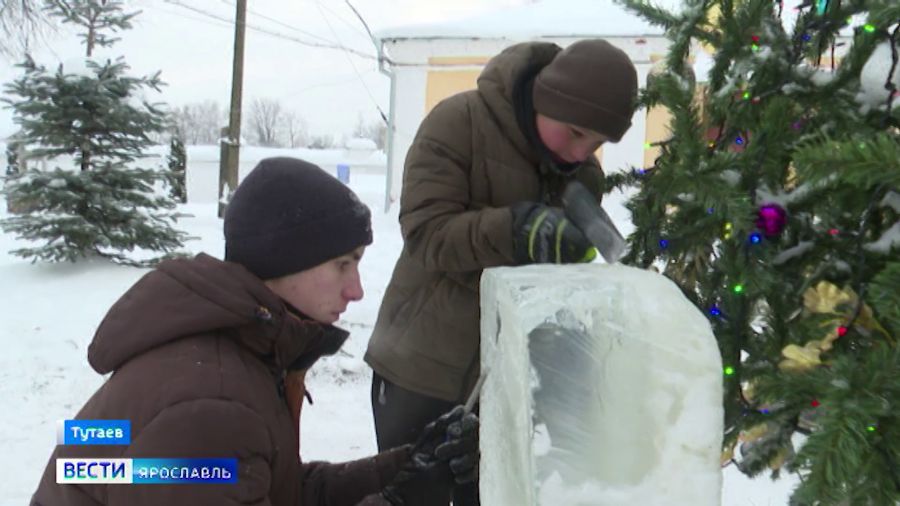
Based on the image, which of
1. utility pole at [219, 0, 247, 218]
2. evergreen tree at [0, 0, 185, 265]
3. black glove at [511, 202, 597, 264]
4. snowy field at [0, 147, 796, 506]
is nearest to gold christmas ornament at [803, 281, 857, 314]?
black glove at [511, 202, 597, 264]

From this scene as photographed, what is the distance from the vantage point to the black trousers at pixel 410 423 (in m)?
2.00

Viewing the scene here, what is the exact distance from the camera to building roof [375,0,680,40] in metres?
11.0

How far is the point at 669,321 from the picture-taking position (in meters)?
0.82

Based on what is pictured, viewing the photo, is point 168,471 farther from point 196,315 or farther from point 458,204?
point 458,204

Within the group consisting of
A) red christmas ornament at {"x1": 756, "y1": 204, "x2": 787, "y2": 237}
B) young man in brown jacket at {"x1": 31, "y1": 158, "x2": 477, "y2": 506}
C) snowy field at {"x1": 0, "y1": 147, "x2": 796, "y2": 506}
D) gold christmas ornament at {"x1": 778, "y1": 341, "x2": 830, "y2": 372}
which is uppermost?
red christmas ornament at {"x1": 756, "y1": 204, "x2": 787, "y2": 237}

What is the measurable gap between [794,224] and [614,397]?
0.63 m

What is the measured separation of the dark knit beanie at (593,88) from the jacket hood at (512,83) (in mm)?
126

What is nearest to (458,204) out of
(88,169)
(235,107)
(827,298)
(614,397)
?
(827,298)

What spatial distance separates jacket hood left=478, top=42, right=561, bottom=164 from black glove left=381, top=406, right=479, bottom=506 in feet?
2.28

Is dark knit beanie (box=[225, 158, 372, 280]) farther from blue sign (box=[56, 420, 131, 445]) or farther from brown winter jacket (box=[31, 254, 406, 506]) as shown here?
blue sign (box=[56, 420, 131, 445])

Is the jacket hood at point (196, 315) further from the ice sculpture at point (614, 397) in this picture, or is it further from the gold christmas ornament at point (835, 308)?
the gold christmas ornament at point (835, 308)

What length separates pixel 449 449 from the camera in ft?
5.59

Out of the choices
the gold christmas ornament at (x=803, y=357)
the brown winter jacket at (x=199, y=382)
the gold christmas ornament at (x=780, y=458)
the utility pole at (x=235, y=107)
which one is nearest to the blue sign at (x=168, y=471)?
the brown winter jacket at (x=199, y=382)

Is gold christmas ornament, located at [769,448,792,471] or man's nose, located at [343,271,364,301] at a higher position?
man's nose, located at [343,271,364,301]
